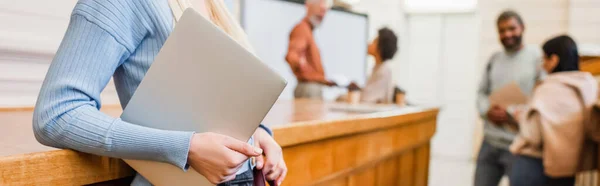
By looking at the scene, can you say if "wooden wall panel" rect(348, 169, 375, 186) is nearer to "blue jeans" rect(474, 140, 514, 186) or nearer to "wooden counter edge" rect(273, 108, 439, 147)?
"wooden counter edge" rect(273, 108, 439, 147)

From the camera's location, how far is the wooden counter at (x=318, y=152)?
77cm

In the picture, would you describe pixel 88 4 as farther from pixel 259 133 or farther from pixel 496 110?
pixel 496 110

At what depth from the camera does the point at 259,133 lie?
3.35 ft

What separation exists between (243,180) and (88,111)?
284 mm

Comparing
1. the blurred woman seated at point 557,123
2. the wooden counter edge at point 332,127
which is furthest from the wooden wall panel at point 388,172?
the blurred woman seated at point 557,123

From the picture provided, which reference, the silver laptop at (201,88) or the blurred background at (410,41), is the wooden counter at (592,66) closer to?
the blurred background at (410,41)

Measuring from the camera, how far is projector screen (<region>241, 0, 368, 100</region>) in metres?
4.61

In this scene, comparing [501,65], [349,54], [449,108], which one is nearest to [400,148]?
[501,65]

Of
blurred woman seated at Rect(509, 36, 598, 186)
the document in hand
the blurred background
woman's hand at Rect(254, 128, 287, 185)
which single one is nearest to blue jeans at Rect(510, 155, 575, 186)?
blurred woman seated at Rect(509, 36, 598, 186)

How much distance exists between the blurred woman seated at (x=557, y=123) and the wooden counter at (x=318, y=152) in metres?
0.53

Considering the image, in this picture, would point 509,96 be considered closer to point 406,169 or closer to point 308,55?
point 406,169

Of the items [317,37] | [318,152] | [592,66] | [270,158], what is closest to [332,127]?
[318,152]

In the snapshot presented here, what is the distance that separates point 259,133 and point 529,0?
5.89m

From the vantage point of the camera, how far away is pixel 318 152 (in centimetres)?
159
